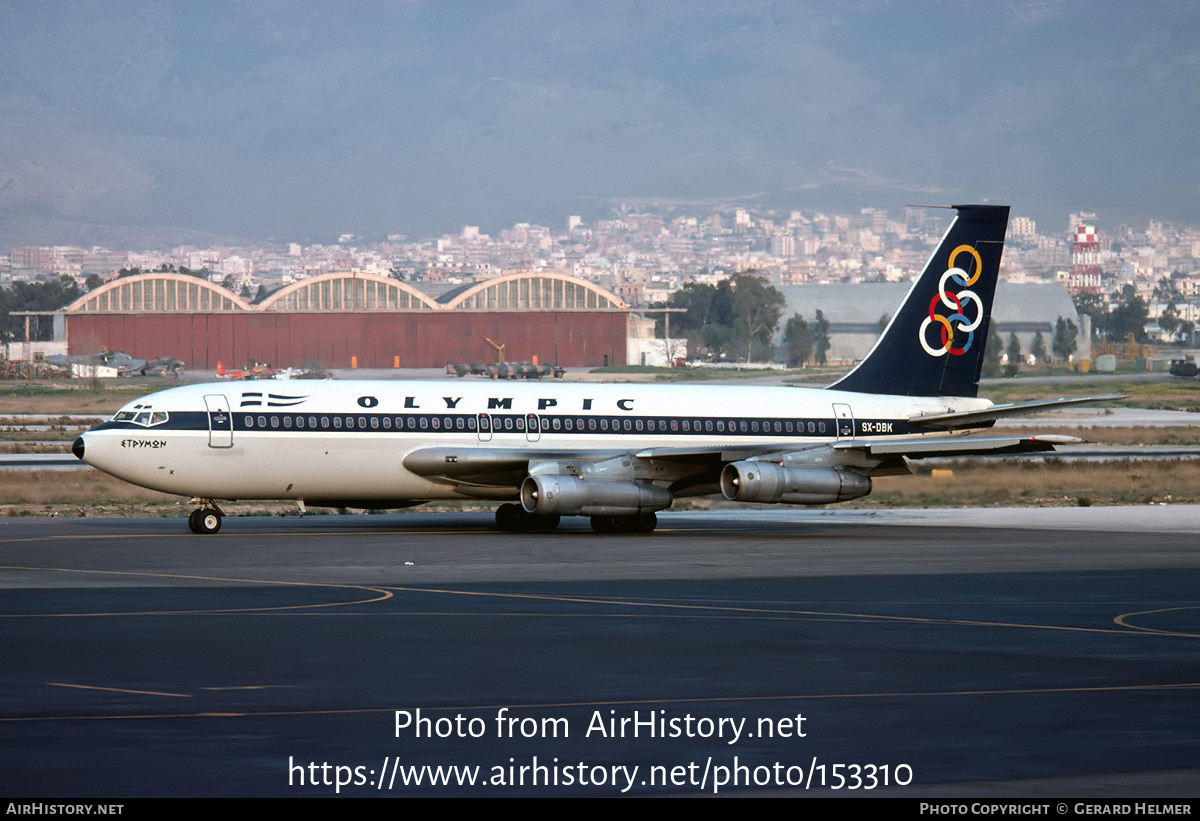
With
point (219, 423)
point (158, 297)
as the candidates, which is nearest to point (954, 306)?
point (219, 423)

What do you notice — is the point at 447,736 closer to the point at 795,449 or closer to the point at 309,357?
the point at 795,449

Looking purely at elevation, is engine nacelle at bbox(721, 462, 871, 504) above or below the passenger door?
below

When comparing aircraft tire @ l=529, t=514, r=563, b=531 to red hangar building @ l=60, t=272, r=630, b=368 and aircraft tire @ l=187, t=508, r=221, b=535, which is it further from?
red hangar building @ l=60, t=272, r=630, b=368

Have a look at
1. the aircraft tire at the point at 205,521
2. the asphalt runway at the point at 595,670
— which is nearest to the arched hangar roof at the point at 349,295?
the aircraft tire at the point at 205,521

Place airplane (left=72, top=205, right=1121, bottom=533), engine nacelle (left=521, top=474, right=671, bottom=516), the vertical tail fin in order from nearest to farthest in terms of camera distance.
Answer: airplane (left=72, top=205, right=1121, bottom=533)
engine nacelle (left=521, top=474, right=671, bottom=516)
the vertical tail fin

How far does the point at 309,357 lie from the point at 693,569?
146 m

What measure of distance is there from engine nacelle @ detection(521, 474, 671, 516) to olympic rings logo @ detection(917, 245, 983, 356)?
1071cm

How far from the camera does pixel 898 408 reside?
158 ft

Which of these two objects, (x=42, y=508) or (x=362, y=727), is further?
→ (x=42, y=508)

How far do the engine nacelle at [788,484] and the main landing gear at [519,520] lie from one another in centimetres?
493

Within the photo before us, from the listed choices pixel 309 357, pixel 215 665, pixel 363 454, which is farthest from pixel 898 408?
pixel 309 357

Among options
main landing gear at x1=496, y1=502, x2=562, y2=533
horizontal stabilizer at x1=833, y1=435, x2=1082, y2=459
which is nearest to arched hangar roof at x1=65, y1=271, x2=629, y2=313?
main landing gear at x1=496, y1=502, x2=562, y2=533

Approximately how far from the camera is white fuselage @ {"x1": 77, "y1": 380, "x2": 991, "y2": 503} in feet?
135

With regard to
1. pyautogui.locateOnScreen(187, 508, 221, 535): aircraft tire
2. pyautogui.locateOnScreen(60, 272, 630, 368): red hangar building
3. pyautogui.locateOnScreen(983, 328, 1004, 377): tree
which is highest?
pyautogui.locateOnScreen(60, 272, 630, 368): red hangar building
